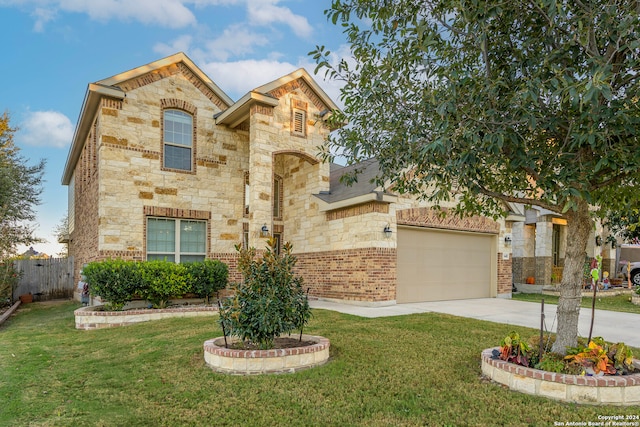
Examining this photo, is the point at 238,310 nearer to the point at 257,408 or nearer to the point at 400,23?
the point at 257,408

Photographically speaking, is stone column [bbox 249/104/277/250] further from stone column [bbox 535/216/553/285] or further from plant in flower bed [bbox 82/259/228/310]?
stone column [bbox 535/216/553/285]

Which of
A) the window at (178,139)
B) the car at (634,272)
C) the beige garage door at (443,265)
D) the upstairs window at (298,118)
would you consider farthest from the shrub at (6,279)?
the car at (634,272)

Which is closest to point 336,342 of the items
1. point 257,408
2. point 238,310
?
point 238,310

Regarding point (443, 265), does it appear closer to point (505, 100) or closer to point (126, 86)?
point (505, 100)

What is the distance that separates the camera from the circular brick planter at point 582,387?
402 cm

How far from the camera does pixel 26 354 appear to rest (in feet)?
22.3

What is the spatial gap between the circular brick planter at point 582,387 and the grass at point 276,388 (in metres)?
0.10

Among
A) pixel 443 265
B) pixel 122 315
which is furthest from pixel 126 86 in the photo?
pixel 443 265

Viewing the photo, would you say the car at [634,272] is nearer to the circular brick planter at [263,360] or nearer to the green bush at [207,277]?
the green bush at [207,277]

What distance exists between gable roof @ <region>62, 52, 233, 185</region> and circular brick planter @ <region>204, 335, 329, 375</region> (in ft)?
30.5

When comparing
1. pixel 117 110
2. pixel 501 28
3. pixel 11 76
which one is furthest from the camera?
pixel 11 76

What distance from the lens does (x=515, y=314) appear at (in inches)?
394

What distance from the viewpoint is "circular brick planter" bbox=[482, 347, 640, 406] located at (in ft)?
13.2

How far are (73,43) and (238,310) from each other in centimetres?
1605
